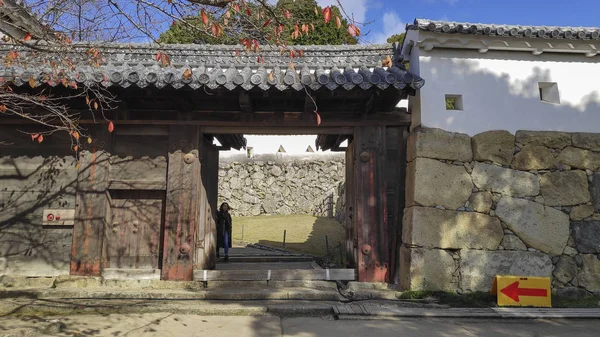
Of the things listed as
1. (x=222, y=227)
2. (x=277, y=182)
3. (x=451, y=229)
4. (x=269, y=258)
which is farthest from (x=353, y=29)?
(x=277, y=182)

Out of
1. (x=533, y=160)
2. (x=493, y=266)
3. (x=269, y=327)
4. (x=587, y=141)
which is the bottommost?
(x=269, y=327)

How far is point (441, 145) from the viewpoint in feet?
20.5

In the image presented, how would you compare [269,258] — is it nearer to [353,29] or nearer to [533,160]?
[533,160]

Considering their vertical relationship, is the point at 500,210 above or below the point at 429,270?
above

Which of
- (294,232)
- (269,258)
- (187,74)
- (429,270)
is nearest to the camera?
(187,74)

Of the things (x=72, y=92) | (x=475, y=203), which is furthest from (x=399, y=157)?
(x=72, y=92)

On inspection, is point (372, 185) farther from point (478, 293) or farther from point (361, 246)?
point (478, 293)

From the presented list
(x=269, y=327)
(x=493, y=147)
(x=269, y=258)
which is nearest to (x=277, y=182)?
(x=269, y=258)

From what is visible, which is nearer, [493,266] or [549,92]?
[493,266]

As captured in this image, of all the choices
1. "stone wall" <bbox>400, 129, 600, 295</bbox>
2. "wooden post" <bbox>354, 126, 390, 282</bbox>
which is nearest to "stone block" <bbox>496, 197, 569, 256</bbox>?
"stone wall" <bbox>400, 129, 600, 295</bbox>

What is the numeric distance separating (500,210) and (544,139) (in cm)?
141

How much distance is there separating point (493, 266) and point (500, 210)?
0.87m

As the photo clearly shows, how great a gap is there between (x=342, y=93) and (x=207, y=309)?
3.71 m

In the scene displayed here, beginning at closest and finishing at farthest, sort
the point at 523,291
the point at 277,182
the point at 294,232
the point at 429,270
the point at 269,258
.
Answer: the point at 523,291
the point at 429,270
the point at 269,258
the point at 294,232
the point at 277,182
